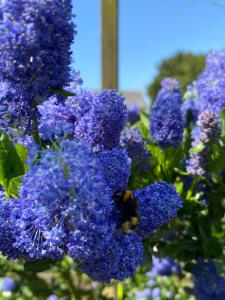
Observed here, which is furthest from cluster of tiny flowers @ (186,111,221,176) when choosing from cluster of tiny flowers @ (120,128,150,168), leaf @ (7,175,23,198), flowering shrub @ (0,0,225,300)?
leaf @ (7,175,23,198)

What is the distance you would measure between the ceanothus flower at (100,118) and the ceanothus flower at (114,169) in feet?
0.31

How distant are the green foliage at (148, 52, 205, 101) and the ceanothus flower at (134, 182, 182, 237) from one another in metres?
21.3

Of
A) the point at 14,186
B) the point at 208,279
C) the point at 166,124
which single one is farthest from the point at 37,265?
the point at 208,279

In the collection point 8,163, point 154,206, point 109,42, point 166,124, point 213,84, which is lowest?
point 154,206

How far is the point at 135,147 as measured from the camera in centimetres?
146

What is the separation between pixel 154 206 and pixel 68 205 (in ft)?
0.64

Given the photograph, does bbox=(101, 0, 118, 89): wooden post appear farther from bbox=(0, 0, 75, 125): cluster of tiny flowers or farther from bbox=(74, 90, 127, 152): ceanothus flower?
bbox=(0, 0, 75, 125): cluster of tiny flowers

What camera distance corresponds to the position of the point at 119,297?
217cm

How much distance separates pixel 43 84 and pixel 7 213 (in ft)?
0.77

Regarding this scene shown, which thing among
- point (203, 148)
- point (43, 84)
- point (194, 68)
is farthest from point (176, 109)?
point (194, 68)

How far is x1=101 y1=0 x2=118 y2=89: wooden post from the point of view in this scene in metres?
2.52

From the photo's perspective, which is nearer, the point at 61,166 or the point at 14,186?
the point at 61,166

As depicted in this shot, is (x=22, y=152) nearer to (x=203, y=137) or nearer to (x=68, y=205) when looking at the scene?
(x=68, y=205)

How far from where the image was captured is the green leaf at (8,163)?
1.03m
